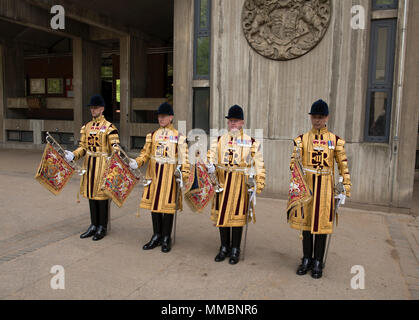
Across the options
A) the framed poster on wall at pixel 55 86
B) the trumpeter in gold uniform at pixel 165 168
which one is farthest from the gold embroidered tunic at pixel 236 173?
the framed poster on wall at pixel 55 86

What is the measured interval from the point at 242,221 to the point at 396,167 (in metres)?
4.00

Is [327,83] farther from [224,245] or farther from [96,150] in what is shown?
[96,150]

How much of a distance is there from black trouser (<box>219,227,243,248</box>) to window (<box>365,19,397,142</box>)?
3.96 m

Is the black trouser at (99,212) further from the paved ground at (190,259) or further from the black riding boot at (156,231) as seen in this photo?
the black riding boot at (156,231)

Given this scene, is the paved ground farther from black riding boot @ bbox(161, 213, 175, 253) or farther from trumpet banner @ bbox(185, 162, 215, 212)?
trumpet banner @ bbox(185, 162, 215, 212)

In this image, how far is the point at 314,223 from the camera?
3904 mm

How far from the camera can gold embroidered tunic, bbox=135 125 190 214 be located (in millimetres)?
4586

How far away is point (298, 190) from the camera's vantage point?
3.88m

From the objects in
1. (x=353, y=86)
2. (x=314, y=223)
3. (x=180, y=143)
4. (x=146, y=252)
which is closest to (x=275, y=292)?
(x=314, y=223)

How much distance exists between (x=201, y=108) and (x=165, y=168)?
12.5 feet

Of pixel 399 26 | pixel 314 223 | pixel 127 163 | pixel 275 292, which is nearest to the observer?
pixel 275 292

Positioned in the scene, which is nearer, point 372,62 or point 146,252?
point 146,252
